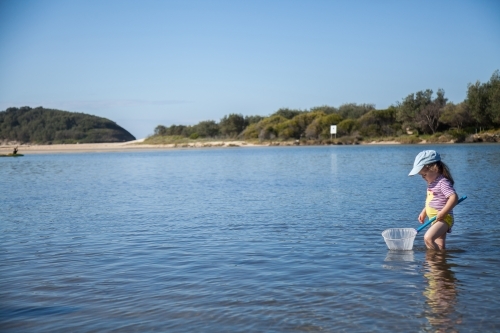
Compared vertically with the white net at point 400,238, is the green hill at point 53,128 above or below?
above

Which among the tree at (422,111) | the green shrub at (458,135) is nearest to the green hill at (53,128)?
the tree at (422,111)

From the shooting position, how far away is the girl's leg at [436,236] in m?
7.50

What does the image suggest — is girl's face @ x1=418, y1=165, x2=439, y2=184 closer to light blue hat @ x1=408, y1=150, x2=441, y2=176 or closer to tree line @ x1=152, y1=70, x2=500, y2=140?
light blue hat @ x1=408, y1=150, x2=441, y2=176

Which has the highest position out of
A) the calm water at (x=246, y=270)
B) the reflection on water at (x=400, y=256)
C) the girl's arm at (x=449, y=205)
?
the girl's arm at (x=449, y=205)

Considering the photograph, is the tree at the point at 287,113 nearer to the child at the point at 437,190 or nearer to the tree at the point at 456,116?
the tree at the point at 456,116

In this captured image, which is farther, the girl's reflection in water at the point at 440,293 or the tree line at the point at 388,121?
the tree line at the point at 388,121

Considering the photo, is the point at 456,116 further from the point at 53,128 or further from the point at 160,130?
the point at 53,128

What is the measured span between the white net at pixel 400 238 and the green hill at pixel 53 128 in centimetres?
14872

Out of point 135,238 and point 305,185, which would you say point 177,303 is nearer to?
point 135,238

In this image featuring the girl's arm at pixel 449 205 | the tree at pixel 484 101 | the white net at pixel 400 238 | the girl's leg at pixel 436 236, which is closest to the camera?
the girl's arm at pixel 449 205

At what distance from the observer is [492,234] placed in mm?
9711

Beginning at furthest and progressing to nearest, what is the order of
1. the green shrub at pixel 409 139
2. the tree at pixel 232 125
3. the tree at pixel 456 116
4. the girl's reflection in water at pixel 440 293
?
1. the tree at pixel 232 125
2. the green shrub at pixel 409 139
3. the tree at pixel 456 116
4. the girl's reflection in water at pixel 440 293

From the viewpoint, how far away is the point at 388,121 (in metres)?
94.5

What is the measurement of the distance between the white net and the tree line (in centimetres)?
6762
